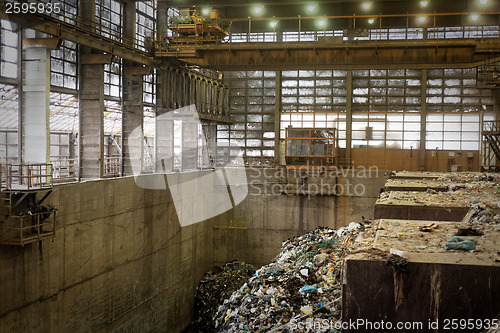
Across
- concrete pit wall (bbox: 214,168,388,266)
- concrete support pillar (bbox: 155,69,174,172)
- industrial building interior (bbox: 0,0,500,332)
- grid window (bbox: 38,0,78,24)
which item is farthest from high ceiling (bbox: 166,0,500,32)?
concrete pit wall (bbox: 214,168,388,266)

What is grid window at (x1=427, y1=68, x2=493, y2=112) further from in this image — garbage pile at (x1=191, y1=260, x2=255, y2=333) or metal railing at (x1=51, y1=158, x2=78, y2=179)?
metal railing at (x1=51, y1=158, x2=78, y2=179)

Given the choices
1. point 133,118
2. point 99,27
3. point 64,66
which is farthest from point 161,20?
point 64,66

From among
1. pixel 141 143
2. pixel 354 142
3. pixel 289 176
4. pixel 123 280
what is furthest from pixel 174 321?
pixel 354 142

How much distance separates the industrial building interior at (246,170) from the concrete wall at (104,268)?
51 mm

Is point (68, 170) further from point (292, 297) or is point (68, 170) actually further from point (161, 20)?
point (292, 297)

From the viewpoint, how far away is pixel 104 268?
1196 centimetres

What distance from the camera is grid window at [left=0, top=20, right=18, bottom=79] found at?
11047mm

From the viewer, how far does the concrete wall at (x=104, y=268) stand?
938 cm

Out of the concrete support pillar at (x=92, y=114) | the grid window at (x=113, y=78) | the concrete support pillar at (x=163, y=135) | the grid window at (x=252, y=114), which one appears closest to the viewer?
the concrete support pillar at (x=92, y=114)

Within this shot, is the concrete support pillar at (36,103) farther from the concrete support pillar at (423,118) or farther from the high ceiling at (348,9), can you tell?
the concrete support pillar at (423,118)

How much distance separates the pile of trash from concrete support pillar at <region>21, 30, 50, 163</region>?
6.39 metres

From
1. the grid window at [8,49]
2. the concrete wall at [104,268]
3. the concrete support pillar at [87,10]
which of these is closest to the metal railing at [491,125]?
the concrete wall at [104,268]

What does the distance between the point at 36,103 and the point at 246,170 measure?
10.6 meters

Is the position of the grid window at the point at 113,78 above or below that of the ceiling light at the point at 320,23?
below
